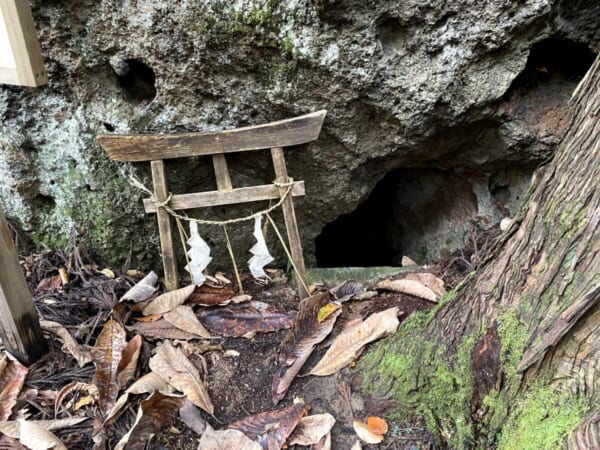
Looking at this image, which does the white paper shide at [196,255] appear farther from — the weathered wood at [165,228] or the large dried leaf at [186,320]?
the large dried leaf at [186,320]

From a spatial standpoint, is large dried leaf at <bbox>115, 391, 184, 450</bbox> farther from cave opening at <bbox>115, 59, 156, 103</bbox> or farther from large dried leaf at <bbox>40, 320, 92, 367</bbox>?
cave opening at <bbox>115, 59, 156, 103</bbox>

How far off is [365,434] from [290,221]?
3.42ft

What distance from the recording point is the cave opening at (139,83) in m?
2.29

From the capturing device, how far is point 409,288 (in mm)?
2299

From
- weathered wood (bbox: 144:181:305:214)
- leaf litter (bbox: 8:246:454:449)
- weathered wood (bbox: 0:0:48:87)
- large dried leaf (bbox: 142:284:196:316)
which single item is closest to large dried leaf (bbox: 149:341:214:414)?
leaf litter (bbox: 8:246:454:449)

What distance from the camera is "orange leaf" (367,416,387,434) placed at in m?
1.65

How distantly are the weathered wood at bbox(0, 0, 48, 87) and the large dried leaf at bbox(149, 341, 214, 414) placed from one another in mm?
1132

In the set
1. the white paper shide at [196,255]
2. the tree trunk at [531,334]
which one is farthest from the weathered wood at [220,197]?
the tree trunk at [531,334]

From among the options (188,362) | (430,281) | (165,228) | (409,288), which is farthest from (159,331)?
(430,281)

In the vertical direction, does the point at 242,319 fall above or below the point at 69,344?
below

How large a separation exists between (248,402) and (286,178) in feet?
3.32

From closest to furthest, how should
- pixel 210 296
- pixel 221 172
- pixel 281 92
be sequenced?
1. pixel 281 92
2. pixel 221 172
3. pixel 210 296

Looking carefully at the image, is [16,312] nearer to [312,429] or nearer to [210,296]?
[210,296]

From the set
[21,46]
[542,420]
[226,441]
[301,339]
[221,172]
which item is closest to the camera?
[542,420]
